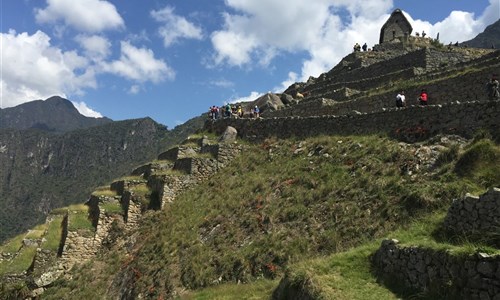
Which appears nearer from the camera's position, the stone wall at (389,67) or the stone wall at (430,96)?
the stone wall at (430,96)

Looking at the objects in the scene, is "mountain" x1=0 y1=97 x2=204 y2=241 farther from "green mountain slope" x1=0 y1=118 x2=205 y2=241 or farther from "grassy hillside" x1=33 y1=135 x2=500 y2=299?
"grassy hillside" x1=33 y1=135 x2=500 y2=299

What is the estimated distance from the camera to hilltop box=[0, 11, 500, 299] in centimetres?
890

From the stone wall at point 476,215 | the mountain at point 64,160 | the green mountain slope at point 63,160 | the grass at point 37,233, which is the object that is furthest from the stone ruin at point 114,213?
the green mountain slope at point 63,160

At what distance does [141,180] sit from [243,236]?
438 inches

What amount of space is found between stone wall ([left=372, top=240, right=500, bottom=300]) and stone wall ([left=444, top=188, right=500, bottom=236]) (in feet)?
3.95

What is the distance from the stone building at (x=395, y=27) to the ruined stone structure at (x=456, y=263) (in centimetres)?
3703

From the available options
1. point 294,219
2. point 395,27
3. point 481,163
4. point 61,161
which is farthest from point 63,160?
point 481,163

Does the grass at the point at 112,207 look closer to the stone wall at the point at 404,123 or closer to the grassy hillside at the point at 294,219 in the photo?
the grassy hillside at the point at 294,219

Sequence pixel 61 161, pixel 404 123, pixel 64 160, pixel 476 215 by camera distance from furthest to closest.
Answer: pixel 64 160, pixel 61 161, pixel 404 123, pixel 476 215

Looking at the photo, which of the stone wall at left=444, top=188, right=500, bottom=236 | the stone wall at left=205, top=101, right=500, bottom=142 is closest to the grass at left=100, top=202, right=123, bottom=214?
the stone wall at left=205, top=101, right=500, bottom=142

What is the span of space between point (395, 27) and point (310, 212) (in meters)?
34.1

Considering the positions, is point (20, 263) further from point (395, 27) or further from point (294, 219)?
point (395, 27)

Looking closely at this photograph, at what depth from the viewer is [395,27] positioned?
4338cm

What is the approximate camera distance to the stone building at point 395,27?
141 feet
